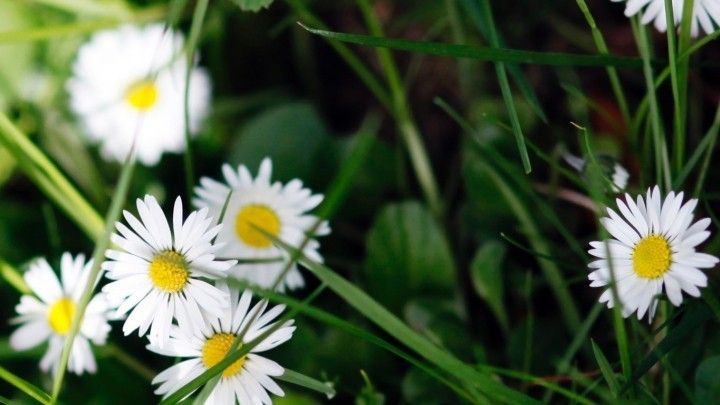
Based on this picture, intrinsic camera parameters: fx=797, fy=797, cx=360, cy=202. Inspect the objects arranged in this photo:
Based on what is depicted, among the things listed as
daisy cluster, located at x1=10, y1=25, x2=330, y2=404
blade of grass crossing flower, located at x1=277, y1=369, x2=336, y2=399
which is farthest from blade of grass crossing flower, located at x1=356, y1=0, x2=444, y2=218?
blade of grass crossing flower, located at x1=277, y1=369, x2=336, y2=399

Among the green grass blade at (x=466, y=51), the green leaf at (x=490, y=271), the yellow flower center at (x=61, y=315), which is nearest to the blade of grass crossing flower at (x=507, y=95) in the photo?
the green grass blade at (x=466, y=51)

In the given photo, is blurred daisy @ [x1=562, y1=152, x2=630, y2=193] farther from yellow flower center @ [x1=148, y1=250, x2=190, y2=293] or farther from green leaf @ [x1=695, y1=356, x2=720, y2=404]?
yellow flower center @ [x1=148, y1=250, x2=190, y2=293]

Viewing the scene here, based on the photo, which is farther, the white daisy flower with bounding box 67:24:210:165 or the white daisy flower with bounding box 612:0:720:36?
the white daisy flower with bounding box 67:24:210:165

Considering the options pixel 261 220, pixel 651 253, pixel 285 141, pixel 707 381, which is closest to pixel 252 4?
pixel 261 220

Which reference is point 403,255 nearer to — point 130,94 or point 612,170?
point 612,170

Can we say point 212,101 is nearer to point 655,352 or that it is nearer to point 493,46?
point 493,46

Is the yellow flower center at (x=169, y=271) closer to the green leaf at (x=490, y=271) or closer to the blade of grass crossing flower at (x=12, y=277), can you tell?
the blade of grass crossing flower at (x=12, y=277)
